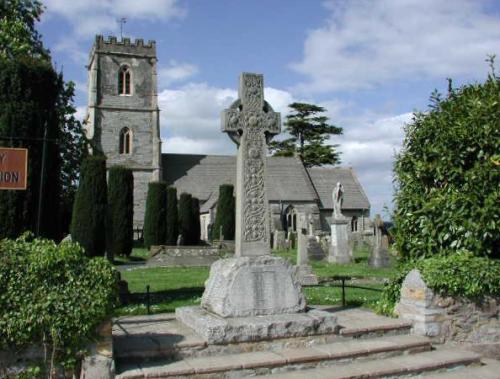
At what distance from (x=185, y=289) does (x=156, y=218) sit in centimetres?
2023

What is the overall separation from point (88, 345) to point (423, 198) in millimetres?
5630

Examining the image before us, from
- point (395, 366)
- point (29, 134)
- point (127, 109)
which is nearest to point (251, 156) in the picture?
point (395, 366)

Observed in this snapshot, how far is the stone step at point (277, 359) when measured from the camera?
16.9 feet

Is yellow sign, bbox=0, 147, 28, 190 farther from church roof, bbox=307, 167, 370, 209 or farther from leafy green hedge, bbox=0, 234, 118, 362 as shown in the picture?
church roof, bbox=307, 167, 370, 209

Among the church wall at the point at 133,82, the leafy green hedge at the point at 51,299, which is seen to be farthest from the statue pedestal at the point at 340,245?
the church wall at the point at 133,82

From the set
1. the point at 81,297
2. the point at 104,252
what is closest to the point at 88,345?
the point at 81,297

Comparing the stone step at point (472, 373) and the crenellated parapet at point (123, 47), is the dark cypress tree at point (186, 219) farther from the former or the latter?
the stone step at point (472, 373)

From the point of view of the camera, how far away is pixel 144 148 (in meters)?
45.9

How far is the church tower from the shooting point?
45094 millimetres

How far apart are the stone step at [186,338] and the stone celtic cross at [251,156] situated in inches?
48.5

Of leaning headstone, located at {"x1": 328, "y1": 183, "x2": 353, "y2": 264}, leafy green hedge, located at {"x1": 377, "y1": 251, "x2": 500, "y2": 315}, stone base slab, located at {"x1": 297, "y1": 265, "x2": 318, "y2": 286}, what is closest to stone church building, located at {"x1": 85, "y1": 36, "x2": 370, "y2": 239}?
leaning headstone, located at {"x1": 328, "y1": 183, "x2": 353, "y2": 264}

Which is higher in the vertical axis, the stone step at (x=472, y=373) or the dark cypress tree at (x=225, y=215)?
the dark cypress tree at (x=225, y=215)

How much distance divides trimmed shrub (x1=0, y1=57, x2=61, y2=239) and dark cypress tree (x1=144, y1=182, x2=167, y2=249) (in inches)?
893

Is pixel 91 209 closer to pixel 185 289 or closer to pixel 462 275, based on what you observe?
pixel 185 289
